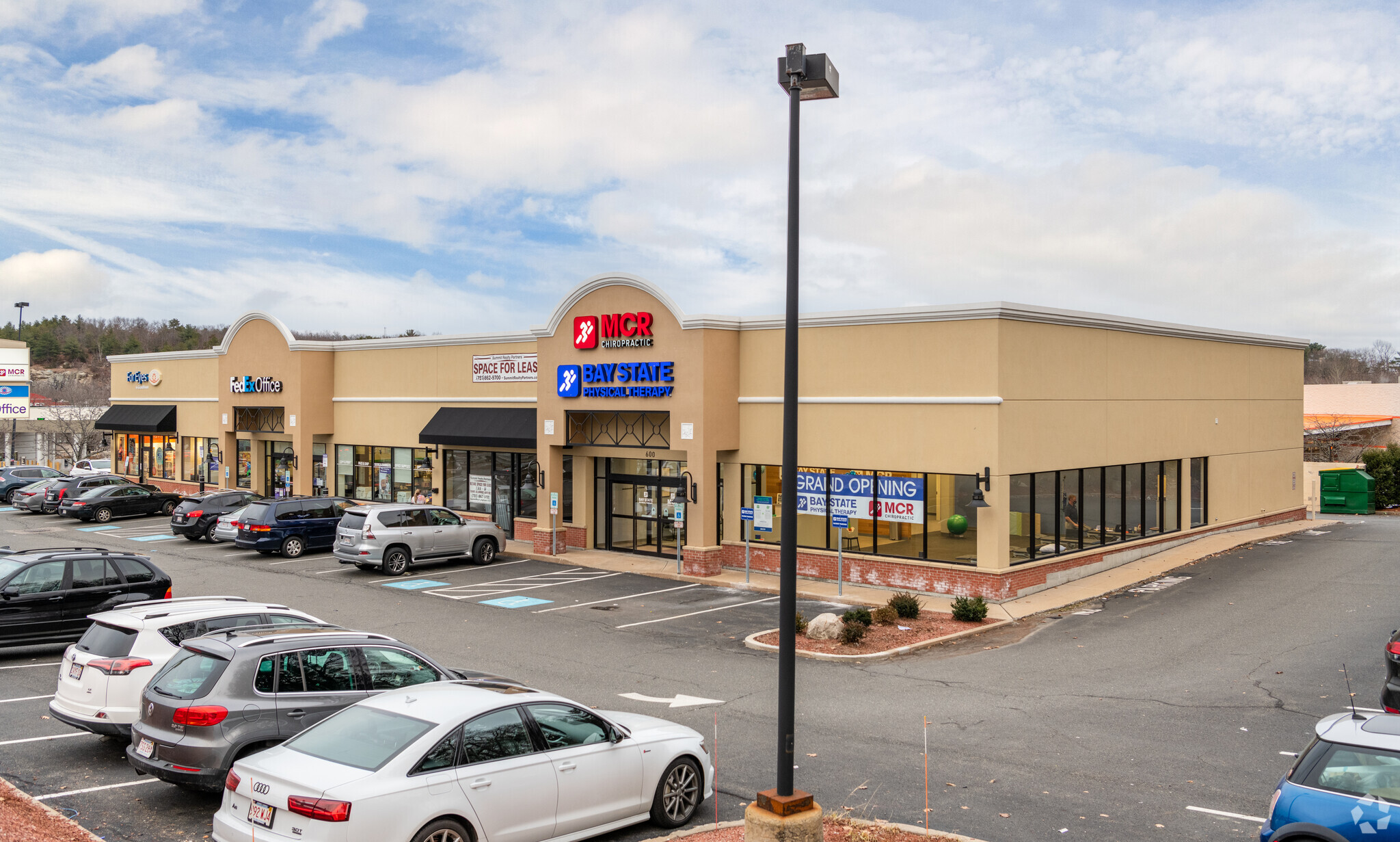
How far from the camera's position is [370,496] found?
36.3m

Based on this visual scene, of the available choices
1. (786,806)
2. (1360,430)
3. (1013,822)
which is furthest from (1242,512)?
(1360,430)

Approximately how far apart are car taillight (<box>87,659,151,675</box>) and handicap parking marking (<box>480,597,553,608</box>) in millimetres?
10566

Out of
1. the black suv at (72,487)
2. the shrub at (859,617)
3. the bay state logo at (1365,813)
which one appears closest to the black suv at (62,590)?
the shrub at (859,617)

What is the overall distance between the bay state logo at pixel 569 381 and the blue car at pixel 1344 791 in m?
21.7

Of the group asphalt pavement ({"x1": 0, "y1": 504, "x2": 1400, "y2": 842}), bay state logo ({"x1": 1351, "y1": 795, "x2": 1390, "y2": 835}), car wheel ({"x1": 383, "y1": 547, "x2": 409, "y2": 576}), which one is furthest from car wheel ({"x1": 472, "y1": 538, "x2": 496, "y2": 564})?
bay state logo ({"x1": 1351, "y1": 795, "x2": 1390, "y2": 835})

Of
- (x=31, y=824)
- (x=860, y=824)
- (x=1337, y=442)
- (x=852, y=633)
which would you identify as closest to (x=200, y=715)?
(x=31, y=824)

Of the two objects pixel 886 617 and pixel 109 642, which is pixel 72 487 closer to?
pixel 109 642

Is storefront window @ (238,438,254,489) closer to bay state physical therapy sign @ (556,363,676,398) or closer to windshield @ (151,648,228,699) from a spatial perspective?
bay state physical therapy sign @ (556,363,676,398)

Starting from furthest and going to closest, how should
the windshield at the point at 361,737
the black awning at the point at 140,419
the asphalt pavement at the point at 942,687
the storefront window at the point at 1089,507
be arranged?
the black awning at the point at 140,419, the storefront window at the point at 1089,507, the asphalt pavement at the point at 942,687, the windshield at the point at 361,737

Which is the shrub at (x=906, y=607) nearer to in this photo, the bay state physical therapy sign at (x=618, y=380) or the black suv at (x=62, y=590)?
the bay state physical therapy sign at (x=618, y=380)

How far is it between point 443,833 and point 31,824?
3.87 m

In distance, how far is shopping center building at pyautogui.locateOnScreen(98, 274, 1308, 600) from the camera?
2166 cm

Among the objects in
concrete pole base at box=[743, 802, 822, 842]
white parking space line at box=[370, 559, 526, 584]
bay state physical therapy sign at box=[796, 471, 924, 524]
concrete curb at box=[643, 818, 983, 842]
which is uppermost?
bay state physical therapy sign at box=[796, 471, 924, 524]

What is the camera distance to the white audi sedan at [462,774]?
696 cm
